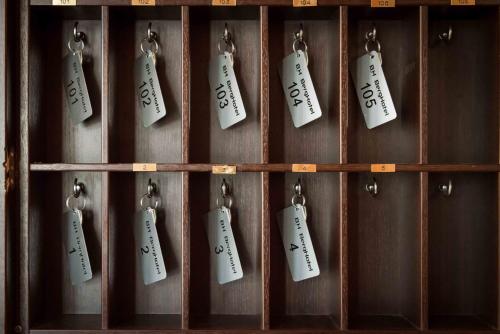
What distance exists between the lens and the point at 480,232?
1.85 meters

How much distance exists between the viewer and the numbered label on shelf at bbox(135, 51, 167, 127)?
1812mm

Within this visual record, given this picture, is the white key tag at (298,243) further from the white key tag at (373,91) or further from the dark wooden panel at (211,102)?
the white key tag at (373,91)

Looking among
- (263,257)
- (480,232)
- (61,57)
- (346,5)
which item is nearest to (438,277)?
(480,232)

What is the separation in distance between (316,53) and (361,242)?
Answer: 681 millimetres

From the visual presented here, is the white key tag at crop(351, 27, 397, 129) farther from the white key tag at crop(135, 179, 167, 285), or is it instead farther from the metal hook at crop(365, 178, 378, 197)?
the white key tag at crop(135, 179, 167, 285)

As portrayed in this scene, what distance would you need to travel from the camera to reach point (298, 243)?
5.90 ft

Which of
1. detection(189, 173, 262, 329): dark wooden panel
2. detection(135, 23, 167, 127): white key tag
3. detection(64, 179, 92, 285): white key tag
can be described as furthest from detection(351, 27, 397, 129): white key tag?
detection(64, 179, 92, 285): white key tag

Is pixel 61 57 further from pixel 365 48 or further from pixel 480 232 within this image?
pixel 480 232

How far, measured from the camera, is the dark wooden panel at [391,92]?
185cm

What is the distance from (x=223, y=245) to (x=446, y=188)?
2.56 feet

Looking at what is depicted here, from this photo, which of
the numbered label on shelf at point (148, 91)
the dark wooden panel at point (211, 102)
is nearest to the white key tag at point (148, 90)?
the numbered label on shelf at point (148, 91)

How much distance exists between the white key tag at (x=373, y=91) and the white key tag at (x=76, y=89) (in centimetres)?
92

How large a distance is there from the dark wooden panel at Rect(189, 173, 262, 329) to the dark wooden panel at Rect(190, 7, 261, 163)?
9cm

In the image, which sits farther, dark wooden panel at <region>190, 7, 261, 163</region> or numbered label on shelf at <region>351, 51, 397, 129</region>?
dark wooden panel at <region>190, 7, 261, 163</region>
